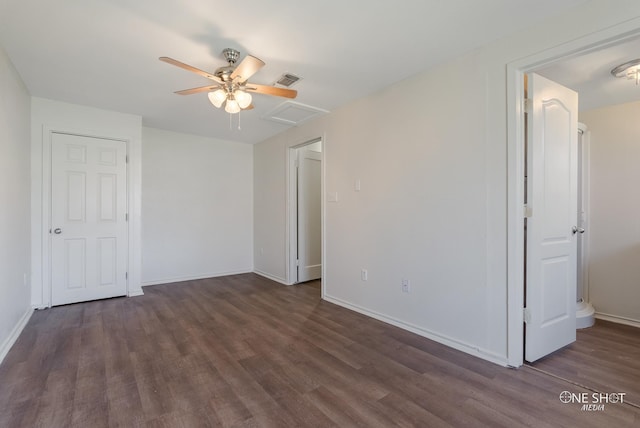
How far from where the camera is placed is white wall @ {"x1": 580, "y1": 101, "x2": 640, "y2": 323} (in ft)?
9.78

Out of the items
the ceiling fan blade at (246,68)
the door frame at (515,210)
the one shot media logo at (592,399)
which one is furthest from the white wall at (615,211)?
the ceiling fan blade at (246,68)

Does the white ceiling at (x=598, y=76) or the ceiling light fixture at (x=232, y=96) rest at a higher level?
the white ceiling at (x=598, y=76)

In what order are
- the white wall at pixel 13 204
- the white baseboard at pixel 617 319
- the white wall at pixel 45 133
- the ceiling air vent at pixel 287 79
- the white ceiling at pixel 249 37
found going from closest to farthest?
the white ceiling at pixel 249 37 → the white wall at pixel 13 204 → the ceiling air vent at pixel 287 79 → the white baseboard at pixel 617 319 → the white wall at pixel 45 133

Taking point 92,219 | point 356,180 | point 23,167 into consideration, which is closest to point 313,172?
point 356,180

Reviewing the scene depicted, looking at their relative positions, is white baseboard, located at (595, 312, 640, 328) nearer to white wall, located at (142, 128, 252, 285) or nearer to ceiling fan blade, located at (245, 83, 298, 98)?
ceiling fan blade, located at (245, 83, 298, 98)

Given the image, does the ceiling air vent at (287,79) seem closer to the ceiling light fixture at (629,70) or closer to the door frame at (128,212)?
the door frame at (128,212)

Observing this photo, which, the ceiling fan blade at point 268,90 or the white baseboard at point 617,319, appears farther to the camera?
the white baseboard at point 617,319

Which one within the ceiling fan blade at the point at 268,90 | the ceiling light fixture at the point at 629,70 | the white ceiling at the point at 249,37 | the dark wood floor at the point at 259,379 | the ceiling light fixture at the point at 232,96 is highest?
the white ceiling at the point at 249,37

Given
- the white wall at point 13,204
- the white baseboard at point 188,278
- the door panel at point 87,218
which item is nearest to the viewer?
the white wall at point 13,204

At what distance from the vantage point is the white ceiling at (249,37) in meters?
1.83

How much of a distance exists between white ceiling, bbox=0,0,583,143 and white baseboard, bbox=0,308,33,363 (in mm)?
2285

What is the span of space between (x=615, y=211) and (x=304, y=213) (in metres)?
3.71

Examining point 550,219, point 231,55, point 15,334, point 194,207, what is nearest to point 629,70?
point 550,219

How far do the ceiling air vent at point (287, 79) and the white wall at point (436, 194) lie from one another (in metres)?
0.84
